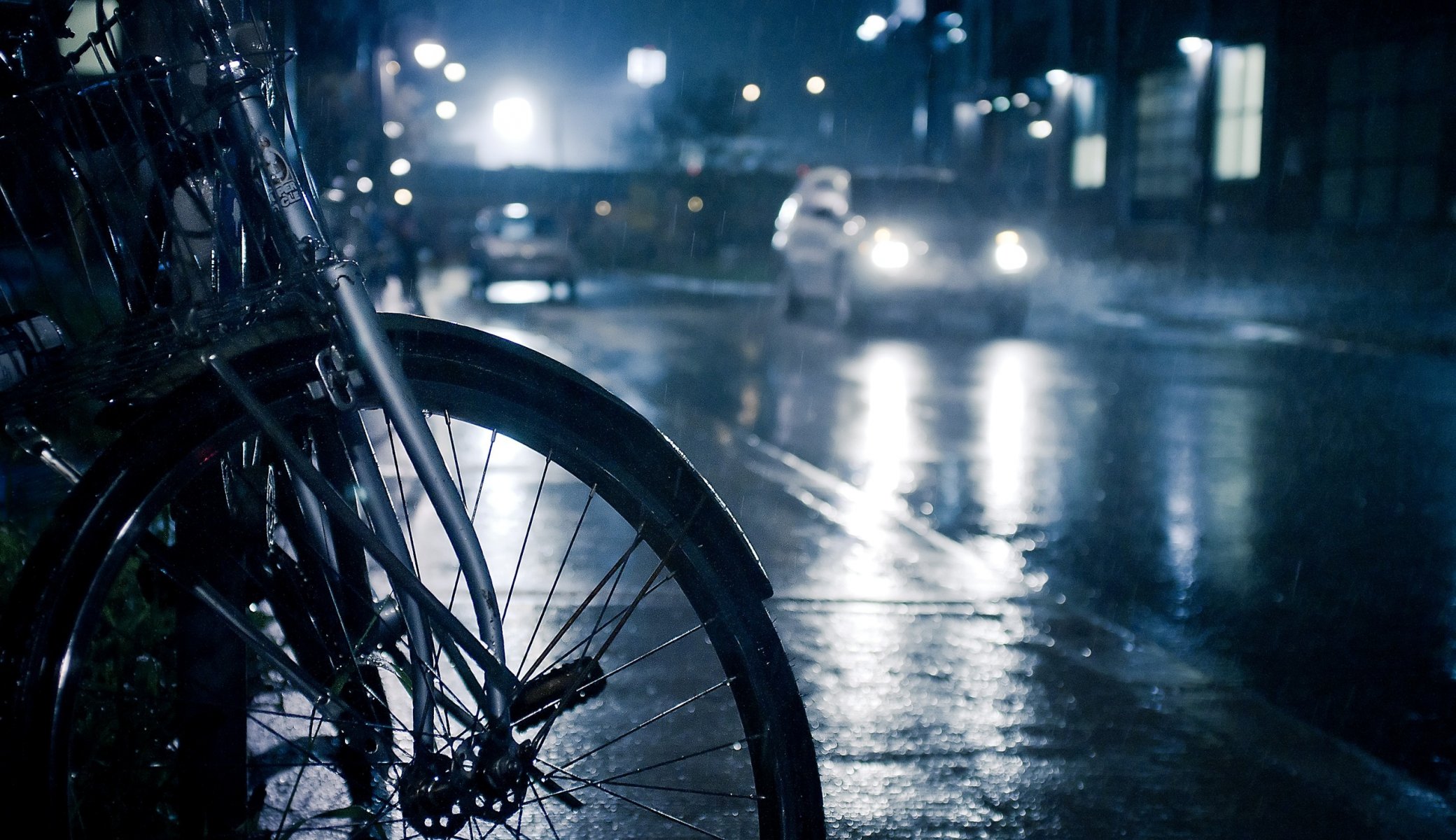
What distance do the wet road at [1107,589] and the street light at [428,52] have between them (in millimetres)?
15423

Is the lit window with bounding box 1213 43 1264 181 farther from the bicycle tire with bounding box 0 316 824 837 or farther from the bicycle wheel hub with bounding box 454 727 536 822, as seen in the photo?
the bicycle wheel hub with bounding box 454 727 536 822

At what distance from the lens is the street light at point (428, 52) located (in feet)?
86.6

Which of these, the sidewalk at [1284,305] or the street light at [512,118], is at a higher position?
the street light at [512,118]

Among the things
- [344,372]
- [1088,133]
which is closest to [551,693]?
[344,372]

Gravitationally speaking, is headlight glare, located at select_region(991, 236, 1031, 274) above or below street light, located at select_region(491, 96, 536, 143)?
below

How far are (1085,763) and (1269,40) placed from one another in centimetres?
2378

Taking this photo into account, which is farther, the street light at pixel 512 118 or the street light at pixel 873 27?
the street light at pixel 512 118

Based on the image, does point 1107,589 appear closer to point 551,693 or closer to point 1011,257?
point 551,693

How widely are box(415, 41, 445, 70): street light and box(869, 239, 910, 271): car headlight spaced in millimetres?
12035

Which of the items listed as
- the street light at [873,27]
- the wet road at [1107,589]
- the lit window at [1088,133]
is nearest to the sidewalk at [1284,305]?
the wet road at [1107,589]

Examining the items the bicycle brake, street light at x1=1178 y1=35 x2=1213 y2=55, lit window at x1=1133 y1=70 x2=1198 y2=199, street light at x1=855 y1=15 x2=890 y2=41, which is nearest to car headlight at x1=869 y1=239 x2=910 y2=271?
street light at x1=1178 y1=35 x2=1213 y2=55

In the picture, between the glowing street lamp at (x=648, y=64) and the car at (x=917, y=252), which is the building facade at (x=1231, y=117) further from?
the glowing street lamp at (x=648, y=64)

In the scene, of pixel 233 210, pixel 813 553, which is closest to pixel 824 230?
pixel 813 553

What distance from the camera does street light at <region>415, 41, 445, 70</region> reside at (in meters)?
26.4
